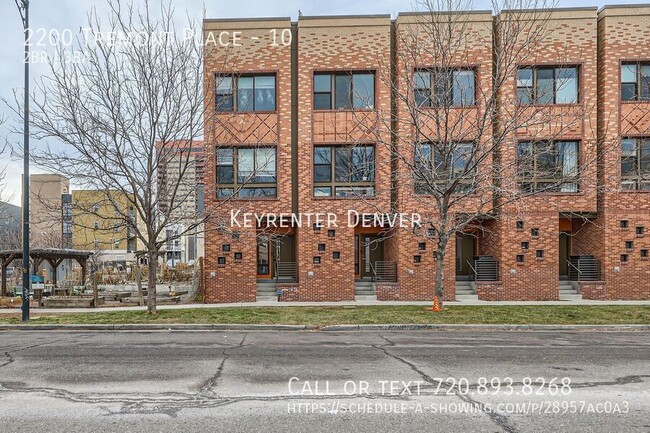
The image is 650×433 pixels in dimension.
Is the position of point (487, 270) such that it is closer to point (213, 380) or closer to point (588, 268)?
point (588, 268)

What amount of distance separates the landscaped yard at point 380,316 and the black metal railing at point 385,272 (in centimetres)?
421

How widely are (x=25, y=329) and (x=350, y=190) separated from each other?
1253 cm

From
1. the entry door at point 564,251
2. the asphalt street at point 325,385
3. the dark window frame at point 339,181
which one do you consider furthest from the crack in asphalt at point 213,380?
the entry door at point 564,251

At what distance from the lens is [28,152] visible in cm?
1309

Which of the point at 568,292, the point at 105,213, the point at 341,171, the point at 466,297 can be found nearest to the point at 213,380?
the point at 105,213

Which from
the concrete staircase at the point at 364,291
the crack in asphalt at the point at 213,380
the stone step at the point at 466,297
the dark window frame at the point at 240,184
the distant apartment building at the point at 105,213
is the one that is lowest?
the stone step at the point at 466,297

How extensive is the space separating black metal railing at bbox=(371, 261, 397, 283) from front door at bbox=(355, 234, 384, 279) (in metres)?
0.93

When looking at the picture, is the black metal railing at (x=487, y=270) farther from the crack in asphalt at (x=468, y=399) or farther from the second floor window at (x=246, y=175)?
the crack in asphalt at (x=468, y=399)

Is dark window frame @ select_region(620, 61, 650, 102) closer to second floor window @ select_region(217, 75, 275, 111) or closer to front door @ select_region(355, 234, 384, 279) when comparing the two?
front door @ select_region(355, 234, 384, 279)

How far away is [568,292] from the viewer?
2034cm

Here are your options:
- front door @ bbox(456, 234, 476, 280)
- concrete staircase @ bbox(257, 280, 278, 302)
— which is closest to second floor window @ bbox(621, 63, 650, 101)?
front door @ bbox(456, 234, 476, 280)

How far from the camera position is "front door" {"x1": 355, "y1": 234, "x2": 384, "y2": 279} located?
22.3 m

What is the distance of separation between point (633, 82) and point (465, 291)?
11373 mm

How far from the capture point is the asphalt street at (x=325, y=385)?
5.00 meters
